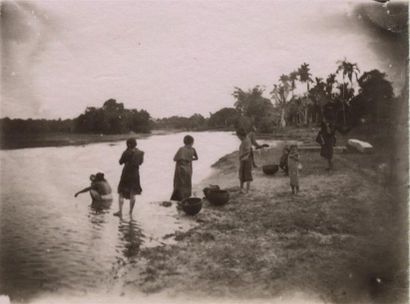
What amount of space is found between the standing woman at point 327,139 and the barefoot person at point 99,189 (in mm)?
2544

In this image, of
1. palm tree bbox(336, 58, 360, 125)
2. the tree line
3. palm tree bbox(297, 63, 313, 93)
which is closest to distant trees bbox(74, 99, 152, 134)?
the tree line

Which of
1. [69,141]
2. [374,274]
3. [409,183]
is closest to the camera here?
→ [374,274]

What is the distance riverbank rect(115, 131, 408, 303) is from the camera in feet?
13.3

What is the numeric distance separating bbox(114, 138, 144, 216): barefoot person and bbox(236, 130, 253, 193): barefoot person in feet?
4.22

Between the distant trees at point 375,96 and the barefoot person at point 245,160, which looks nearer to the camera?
the distant trees at point 375,96

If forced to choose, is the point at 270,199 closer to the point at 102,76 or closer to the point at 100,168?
the point at 100,168

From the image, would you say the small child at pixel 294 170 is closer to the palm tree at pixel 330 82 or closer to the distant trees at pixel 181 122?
the palm tree at pixel 330 82

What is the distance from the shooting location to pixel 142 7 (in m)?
4.90

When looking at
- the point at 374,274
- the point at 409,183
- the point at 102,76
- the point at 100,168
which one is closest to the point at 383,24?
the point at 409,183

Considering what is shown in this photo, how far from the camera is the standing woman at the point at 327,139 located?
498 cm

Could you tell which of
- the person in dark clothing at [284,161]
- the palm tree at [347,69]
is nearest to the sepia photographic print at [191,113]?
the palm tree at [347,69]

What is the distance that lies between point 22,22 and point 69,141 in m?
1.47

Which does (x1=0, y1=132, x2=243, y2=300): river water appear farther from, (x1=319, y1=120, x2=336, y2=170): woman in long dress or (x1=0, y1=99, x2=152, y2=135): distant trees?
(x1=319, y1=120, x2=336, y2=170): woman in long dress

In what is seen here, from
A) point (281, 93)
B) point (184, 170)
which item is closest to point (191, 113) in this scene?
point (184, 170)
